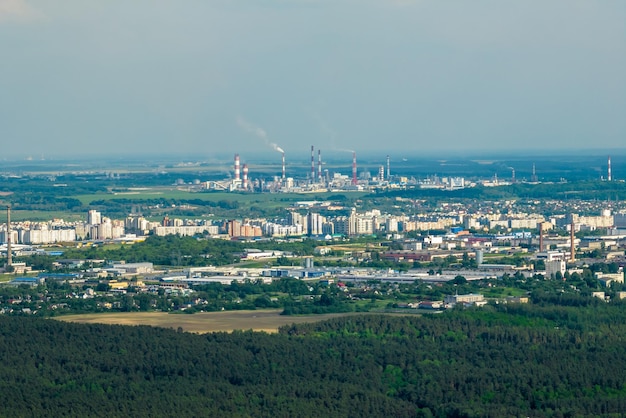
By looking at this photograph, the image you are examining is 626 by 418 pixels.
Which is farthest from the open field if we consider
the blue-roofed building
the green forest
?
the blue-roofed building

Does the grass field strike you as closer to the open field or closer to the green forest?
the open field

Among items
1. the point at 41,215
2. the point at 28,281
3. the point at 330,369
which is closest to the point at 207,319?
the point at 330,369

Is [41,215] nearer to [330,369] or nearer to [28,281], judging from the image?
[28,281]

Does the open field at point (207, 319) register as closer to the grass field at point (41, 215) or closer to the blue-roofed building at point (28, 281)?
the blue-roofed building at point (28, 281)

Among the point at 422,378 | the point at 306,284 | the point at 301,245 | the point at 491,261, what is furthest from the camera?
the point at 301,245

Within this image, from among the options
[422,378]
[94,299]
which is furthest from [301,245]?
[422,378]

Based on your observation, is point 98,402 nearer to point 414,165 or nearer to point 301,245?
point 301,245
